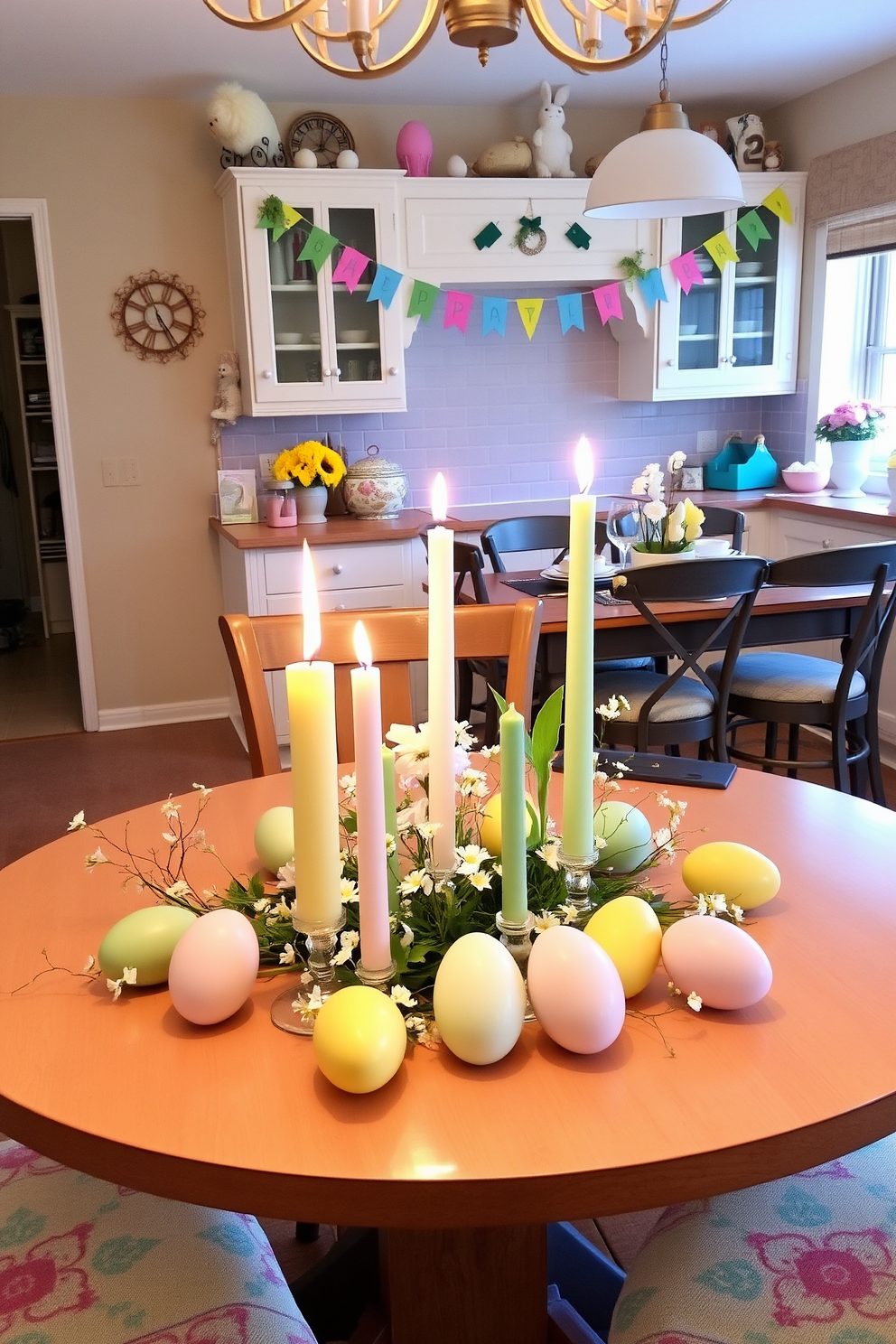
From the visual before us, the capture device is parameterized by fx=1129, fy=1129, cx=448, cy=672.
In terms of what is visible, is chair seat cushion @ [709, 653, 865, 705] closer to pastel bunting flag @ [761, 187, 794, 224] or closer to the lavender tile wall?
the lavender tile wall

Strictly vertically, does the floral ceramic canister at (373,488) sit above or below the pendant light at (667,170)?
below

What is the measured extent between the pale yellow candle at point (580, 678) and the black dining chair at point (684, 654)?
1527 millimetres

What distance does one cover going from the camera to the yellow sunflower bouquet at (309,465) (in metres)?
4.18

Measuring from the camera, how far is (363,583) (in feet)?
13.3

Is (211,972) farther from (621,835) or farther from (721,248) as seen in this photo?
(721,248)

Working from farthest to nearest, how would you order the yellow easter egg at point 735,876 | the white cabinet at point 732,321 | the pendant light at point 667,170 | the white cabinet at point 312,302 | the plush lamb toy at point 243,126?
the white cabinet at point 732,321 → the white cabinet at point 312,302 → the plush lamb toy at point 243,126 → the pendant light at point 667,170 → the yellow easter egg at point 735,876

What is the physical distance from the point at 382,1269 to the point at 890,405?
400 centimetres

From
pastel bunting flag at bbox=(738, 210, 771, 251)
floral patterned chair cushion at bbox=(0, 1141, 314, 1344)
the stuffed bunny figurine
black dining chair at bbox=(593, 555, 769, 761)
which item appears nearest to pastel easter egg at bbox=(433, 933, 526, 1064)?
floral patterned chair cushion at bbox=(0, 1141, 314, 1344)

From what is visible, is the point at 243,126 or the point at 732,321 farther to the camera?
the point at 732,321

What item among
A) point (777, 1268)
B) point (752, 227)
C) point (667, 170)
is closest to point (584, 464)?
point (777, 1268)

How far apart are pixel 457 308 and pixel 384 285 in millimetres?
333

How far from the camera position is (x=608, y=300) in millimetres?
4410

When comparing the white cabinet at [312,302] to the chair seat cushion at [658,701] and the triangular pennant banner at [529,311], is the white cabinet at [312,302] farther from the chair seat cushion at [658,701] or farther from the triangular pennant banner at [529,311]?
the chair seat cushion at [658,701]

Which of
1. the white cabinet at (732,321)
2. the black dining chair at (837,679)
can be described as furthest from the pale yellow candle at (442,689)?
→ the white cabinet at (732,321)
